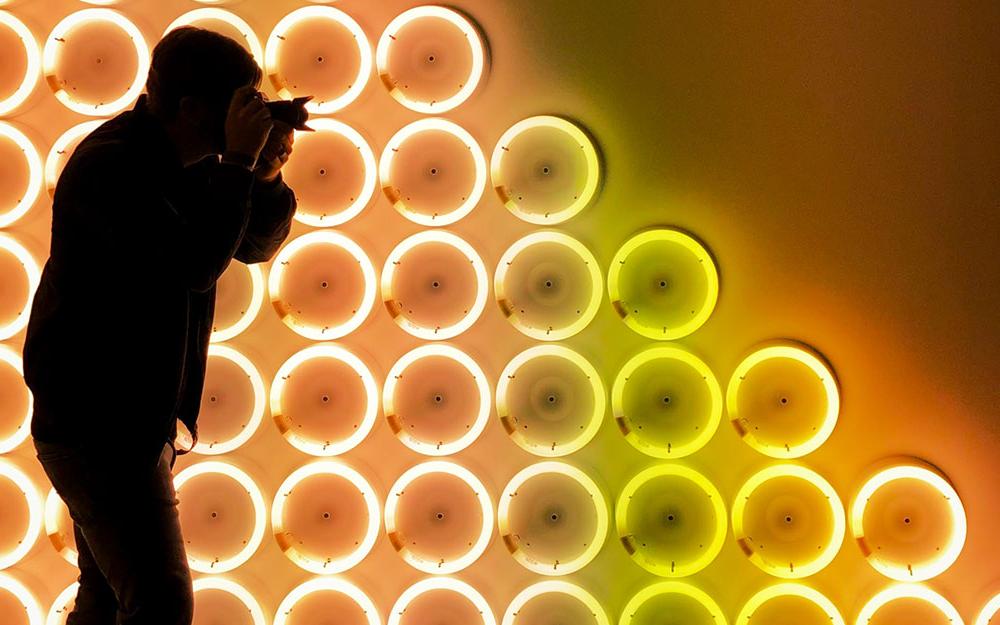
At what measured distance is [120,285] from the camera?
4.43 ft

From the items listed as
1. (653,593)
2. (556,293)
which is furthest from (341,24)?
(653,593)

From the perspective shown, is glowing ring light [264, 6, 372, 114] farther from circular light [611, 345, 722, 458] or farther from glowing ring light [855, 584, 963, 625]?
glowing ring light [855, 584, 963, 625]

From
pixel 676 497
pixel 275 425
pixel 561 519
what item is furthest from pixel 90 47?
pixel 676 497

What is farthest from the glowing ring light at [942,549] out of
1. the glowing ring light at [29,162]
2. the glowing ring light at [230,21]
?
the glowing ring light at [29,162]

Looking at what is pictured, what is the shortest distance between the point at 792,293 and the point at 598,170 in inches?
25.9

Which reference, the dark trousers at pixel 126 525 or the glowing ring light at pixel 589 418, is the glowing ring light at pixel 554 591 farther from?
the dark trousers at pixel 126 525

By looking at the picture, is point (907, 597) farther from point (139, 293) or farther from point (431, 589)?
point (139, 293)

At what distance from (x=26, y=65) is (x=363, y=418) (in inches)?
58.7

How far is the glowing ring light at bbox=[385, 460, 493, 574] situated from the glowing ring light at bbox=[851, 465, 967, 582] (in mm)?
1034

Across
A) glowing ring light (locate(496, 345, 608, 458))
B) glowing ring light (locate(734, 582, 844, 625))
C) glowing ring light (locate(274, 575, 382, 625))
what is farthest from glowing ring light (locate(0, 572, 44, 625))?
glowing ring light (locate(734, 582, 844, 625))

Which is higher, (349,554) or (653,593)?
(653,593)

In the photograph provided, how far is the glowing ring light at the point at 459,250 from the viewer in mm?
2164

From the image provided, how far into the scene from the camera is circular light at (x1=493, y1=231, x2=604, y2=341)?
84.7 inches

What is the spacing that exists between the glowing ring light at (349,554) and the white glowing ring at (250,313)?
44 centimetres
